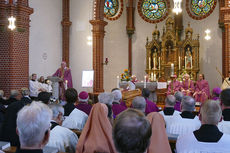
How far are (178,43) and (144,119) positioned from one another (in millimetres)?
14179

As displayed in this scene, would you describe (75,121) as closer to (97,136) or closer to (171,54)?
(97,136)

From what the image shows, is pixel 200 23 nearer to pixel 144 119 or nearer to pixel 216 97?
pixel 216 97

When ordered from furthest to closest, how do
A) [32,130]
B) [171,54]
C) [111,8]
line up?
[111,8]
[171,54]
[32,130]

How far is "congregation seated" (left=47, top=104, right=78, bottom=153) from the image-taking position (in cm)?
336

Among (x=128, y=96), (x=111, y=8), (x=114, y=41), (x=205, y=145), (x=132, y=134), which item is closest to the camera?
(x=132, y=134)

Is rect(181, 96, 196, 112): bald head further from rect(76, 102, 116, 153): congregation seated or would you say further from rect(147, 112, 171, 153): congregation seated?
rect(76, 102, 116, 153): congregation seated

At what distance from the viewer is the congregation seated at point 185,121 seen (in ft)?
13.6

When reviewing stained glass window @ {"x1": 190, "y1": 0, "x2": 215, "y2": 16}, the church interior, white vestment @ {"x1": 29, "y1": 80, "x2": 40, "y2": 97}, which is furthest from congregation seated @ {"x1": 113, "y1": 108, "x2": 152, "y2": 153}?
stained glass window @ {"x1": 190, "y1": 0, "x2": 215, "y2": 16}

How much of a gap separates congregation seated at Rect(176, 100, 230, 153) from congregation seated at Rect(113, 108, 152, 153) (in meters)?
1.30

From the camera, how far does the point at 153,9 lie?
17266mm

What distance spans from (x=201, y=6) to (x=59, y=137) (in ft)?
48.1

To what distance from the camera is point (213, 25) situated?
15453 mm

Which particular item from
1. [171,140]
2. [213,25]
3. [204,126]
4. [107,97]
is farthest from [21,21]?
[213,25]

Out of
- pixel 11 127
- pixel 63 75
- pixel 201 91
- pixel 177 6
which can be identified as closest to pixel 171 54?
pixel 201 91
